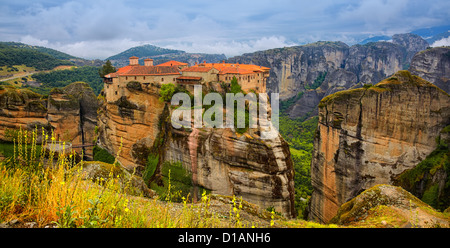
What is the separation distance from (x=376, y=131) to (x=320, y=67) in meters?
106

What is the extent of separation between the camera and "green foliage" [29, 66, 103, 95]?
71.5 metres

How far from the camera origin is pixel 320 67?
395 feet

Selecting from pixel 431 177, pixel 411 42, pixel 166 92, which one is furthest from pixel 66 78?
pixel 411 42

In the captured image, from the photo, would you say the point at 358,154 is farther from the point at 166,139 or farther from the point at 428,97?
the point at 166,139

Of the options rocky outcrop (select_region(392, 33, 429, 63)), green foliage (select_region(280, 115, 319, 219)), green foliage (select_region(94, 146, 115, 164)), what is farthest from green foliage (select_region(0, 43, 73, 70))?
rocky outcrop (select_region(392, 33, 429, 63))

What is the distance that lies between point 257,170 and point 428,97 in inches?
522

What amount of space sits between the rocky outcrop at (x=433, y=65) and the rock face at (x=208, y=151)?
48550mm

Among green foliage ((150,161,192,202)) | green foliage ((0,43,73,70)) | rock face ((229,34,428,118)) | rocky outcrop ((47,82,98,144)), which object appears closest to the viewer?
green foliage ((150,161,192,202))

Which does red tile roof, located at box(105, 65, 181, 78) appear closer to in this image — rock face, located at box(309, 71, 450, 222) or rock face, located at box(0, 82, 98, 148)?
rock face, located at box(0, 82, 98, 148)

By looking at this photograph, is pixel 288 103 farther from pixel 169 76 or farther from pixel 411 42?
pixel 411 42

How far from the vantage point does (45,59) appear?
3711 inches

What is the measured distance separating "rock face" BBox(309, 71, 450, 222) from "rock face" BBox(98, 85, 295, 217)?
383 centimetres

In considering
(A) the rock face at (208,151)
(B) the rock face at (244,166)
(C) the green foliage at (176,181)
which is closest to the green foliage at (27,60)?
(A) the rock face at (208,151)

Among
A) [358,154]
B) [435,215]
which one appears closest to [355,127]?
[358,154]
